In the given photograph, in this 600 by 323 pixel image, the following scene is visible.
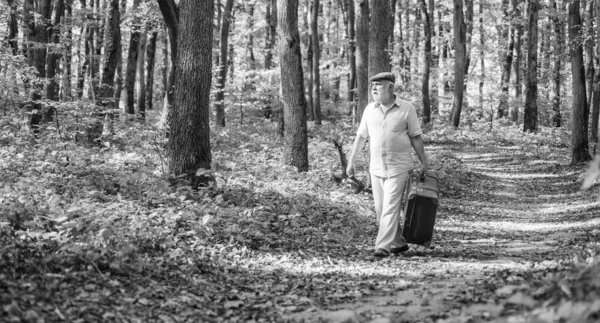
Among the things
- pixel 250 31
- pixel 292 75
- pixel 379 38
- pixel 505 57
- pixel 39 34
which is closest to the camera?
pixel 292 75

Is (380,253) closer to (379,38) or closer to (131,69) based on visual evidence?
(379,38)

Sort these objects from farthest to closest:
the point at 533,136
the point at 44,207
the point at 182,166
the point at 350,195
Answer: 1. the point at 533,136
2. the point at 350,195
3. the point at 182,166
4. the point at 44,207

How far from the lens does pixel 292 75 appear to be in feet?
43.0

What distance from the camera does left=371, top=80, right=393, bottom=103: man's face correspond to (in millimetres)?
7656

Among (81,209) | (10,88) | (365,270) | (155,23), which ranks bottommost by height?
(365,270)

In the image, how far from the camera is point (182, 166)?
9477mm

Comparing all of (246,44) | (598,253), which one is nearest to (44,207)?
(598,253)

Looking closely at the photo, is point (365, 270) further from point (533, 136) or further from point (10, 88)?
point (533, 136)

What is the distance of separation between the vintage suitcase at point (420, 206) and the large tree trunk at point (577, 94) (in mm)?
12452

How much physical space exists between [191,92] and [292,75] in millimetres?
4089

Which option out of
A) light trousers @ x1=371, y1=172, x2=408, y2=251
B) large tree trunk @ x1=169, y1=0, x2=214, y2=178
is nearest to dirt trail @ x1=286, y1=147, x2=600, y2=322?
light trousers @ x1=371, y1=172, x2=408, y2=251

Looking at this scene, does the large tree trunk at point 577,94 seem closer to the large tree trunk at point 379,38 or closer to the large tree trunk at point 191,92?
the large tree trunk at point 379,38

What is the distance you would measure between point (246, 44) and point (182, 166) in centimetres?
3231

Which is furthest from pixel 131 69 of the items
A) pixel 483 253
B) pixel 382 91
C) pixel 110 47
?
pixel 483 253
